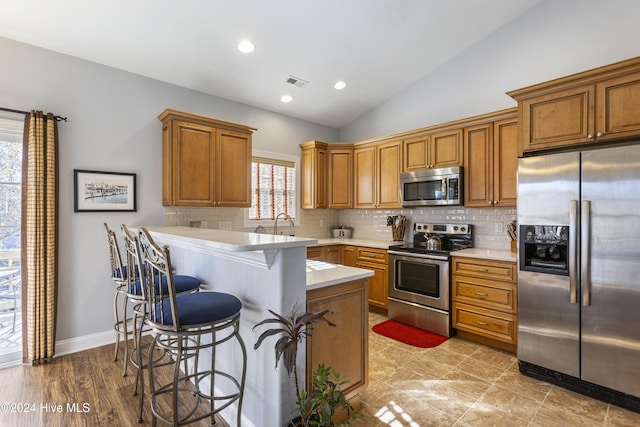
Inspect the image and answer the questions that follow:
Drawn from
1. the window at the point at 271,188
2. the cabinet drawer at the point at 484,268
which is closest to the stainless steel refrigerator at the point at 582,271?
the cabinet drawer at the point at 484,268

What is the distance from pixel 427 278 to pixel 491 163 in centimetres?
148

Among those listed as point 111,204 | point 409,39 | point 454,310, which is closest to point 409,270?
point 454,310


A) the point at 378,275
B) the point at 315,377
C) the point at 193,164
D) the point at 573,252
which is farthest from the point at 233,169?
the point at 573,252

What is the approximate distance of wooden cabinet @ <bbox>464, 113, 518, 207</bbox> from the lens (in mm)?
3338

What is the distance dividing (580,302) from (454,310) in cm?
124

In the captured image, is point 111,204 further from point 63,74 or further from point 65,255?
point 63,74

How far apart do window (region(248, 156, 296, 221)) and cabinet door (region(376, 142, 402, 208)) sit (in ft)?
4.41

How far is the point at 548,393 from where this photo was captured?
2.40m

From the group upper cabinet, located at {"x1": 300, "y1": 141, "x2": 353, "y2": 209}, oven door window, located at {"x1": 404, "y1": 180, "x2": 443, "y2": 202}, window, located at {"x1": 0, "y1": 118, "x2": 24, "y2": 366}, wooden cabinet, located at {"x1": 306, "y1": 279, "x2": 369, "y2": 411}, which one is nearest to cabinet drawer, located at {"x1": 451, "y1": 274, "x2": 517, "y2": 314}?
oven door window, located at {"x1": 404, "y1": 180, "x2": 443, "y2": 202}

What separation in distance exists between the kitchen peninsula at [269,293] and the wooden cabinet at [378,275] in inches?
79.4

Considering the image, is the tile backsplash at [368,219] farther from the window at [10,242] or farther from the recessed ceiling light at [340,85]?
the recessed ceiling light at [340,85]

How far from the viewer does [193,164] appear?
3.50 m

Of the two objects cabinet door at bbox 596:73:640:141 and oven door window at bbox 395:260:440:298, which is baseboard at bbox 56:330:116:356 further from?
cabinet door at bbox 596:73:640:141

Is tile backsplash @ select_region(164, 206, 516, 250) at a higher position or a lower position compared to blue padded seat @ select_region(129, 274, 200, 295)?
higher
